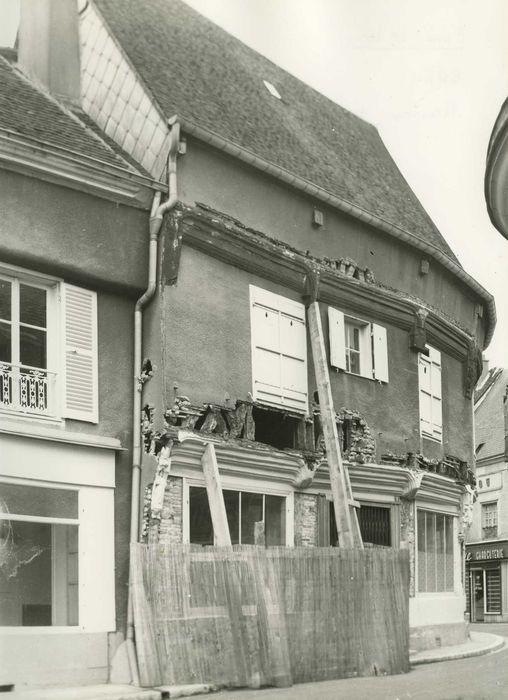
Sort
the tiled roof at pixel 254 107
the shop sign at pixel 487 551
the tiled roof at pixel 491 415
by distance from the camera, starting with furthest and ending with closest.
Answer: the shop sign at pixel 487 551 < the tiled roof at pixel 491 415 < the tiled roof at pixel 254 107

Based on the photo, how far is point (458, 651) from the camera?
15.7 meters

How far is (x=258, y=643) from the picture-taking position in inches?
433

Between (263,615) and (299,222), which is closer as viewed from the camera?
(263,615)

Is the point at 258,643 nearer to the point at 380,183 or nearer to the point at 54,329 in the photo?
the point at 54,329

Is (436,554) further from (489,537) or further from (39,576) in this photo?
(489,537)

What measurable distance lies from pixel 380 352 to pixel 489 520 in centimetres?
2124

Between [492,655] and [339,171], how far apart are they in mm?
7789

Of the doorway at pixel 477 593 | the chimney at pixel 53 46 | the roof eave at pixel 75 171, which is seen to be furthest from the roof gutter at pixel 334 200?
the doorway at pixel 477 593

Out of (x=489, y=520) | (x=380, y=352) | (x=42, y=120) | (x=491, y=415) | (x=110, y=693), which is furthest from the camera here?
(x=489, y=520)

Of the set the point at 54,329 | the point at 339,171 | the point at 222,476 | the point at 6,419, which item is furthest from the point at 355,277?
the point at 6,419

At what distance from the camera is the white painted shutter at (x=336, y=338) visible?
48.1 ft

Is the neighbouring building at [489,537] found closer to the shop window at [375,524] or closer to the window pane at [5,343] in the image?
the shop window at [375,524]

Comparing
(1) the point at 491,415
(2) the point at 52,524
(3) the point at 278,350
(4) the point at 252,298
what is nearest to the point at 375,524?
(3) the point at 278,350

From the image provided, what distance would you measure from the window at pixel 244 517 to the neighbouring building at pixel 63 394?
0.90 meters
